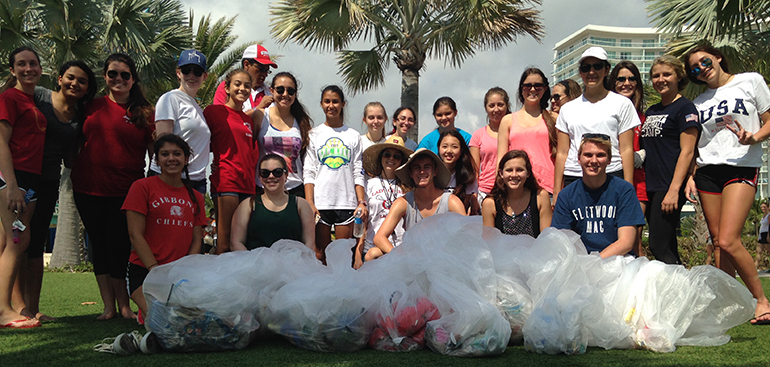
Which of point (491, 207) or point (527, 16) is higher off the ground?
point (527, 16)

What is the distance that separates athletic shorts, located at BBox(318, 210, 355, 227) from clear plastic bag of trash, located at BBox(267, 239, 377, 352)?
170 centimetres

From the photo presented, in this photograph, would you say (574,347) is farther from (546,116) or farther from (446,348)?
(546,116)

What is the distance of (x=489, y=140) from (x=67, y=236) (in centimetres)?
1108

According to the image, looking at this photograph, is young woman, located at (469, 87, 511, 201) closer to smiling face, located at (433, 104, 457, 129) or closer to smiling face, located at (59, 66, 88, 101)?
smiling face, located at (433, 104, 457, 129)

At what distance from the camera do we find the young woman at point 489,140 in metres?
4.68

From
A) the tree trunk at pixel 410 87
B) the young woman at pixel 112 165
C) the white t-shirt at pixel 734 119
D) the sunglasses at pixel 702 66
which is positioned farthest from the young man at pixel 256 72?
the tree trunk at pixel 410 87

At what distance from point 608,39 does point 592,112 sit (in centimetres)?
11016

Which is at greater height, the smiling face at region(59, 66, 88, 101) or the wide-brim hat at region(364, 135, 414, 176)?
the smiling face at region(59, 66, 88, 101)

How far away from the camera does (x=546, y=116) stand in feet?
14.6

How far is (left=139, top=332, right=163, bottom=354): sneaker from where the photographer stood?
271cm

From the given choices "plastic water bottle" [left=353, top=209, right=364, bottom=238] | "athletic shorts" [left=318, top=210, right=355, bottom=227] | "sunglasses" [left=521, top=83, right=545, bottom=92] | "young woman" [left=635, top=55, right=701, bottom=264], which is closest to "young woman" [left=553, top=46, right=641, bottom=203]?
"young woman" [left=635, top=55, right=701, bottom=264]

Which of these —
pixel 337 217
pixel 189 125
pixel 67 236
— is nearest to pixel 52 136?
pixel 189 125

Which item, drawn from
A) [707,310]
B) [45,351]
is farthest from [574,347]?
[45,351]

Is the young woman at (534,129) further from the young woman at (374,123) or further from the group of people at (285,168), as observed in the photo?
the young woman at (374,123)
